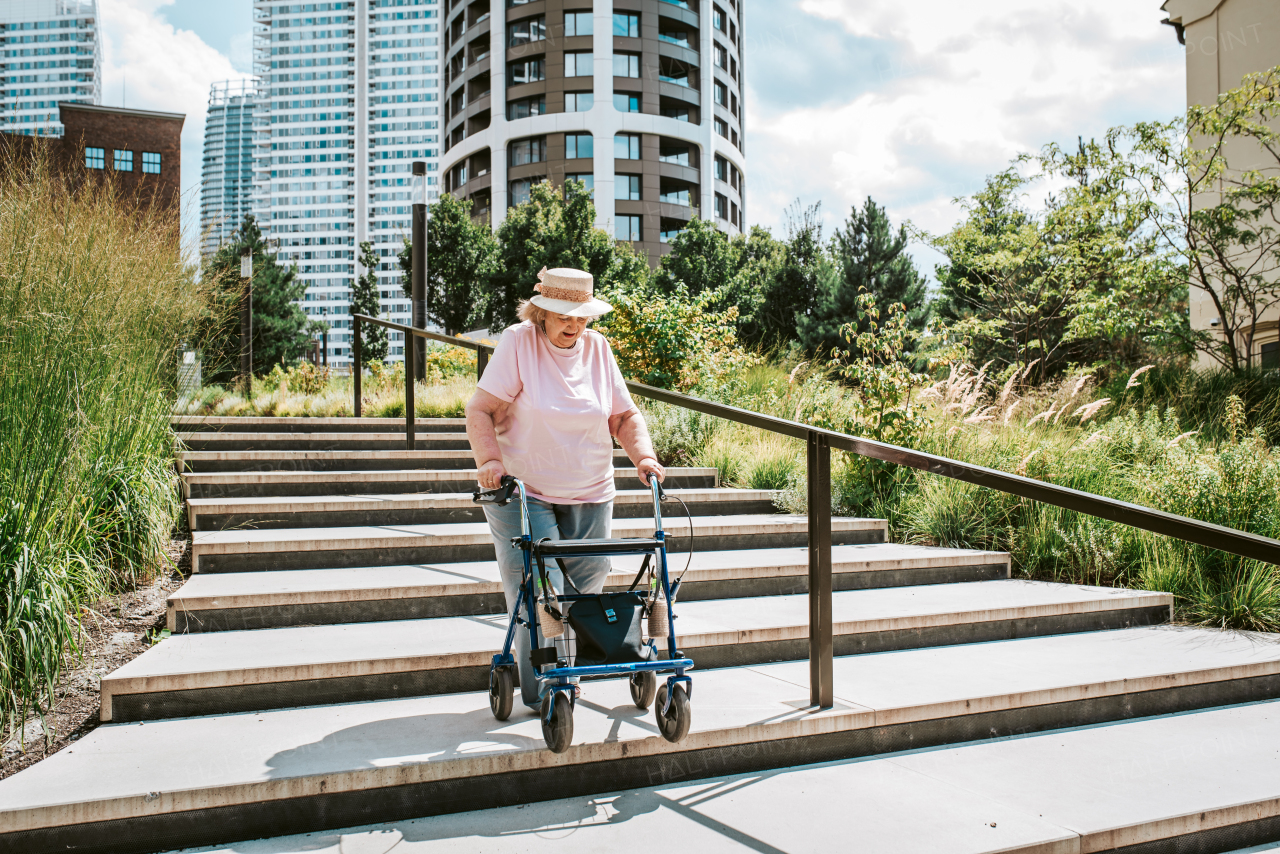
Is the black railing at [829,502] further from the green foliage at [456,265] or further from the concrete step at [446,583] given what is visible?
the green foliage at [456,265]

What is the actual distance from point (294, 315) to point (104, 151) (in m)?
8.80

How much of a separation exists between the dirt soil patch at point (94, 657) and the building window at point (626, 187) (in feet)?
154

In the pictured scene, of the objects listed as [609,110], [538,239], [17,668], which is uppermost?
[609,110]

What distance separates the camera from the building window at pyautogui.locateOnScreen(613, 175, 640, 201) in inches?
1940

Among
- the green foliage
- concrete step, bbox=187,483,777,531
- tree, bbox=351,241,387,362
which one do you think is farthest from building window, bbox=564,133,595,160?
concrete step, bbox=187,483,777,531

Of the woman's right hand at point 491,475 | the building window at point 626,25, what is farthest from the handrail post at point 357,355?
the building window at point 626,25

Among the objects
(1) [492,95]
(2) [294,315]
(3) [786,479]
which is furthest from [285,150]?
(3) [786,479]

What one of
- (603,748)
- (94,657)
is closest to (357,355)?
(94,657)

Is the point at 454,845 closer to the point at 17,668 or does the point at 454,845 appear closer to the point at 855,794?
the point at 855,794

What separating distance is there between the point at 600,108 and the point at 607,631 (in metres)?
49.7

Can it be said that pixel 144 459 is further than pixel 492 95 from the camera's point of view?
No

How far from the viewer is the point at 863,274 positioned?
26250 mm

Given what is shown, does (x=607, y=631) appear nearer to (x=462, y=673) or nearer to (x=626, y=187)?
(x=462, y=673)

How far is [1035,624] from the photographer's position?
4391 mm
